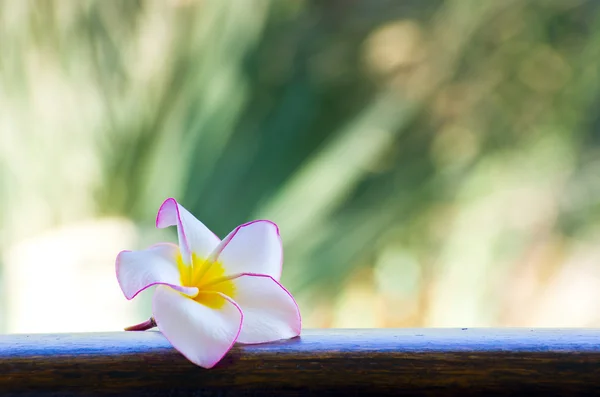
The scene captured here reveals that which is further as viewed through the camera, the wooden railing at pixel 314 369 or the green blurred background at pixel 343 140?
the green blurred background at pixel 343 140

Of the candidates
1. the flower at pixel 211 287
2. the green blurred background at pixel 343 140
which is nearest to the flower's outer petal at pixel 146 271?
the flower at pixel 211 287

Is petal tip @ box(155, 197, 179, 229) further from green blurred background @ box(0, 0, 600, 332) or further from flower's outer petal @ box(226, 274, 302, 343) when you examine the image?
green blurred background @ box(0, 0, 600, 332)

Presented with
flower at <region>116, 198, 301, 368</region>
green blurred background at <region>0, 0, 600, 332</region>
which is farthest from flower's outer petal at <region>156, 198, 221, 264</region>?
green blurred background at <region>0, 0, 600, 332</region>

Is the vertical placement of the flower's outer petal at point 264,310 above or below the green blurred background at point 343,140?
below

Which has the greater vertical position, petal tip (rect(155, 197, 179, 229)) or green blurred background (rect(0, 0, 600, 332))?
green blurred background (rect(0, 0, 600, 332))

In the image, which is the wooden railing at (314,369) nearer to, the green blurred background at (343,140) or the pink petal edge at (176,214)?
the pink petal edge at (176,214)

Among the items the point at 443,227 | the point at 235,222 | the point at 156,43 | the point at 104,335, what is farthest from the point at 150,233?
the point at 104,335

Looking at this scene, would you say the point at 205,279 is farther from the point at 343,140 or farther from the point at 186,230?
the point at 343,140

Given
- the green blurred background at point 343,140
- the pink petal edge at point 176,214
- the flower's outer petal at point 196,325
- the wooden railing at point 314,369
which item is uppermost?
the green blurred background at point 343,140
